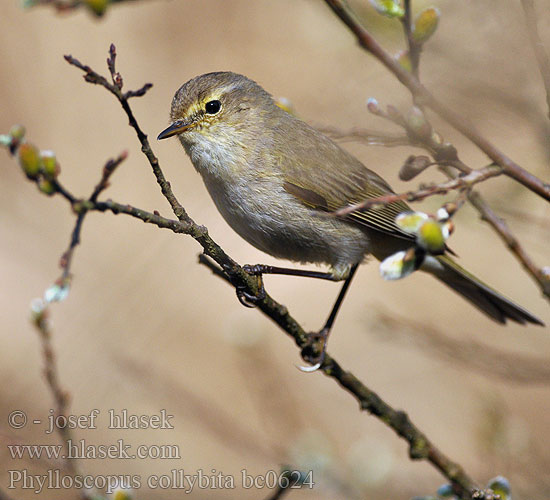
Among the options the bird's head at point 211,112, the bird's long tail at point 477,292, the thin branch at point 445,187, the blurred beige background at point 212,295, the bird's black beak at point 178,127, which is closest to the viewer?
the thin branch at point 445,187

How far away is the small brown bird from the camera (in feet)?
10.0

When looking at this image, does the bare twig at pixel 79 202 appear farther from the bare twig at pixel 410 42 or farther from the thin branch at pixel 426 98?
the bare twig at pixel 410 42

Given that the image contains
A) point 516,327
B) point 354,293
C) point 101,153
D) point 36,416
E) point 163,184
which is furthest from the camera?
point 101,153

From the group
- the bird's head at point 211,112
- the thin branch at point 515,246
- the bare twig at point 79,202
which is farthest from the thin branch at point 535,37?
the bird's head at point 211,112

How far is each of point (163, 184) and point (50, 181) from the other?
0.32 meters

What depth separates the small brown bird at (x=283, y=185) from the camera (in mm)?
3057

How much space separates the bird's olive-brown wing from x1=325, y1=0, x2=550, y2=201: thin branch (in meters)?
1.42

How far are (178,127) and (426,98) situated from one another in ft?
5.43

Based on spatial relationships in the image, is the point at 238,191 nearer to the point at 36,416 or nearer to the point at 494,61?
the point at 494,61

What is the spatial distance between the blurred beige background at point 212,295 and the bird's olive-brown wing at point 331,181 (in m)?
0.13

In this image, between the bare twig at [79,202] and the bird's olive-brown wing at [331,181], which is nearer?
the bare twig at [79,202]

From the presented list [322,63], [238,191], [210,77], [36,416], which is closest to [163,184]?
[238,191]

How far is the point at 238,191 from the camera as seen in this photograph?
3.03 metres

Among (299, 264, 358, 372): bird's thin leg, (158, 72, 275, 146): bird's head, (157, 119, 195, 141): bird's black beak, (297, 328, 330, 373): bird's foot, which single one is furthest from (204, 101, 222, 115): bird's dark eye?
(297, 328, 330, 373): bird's foot
